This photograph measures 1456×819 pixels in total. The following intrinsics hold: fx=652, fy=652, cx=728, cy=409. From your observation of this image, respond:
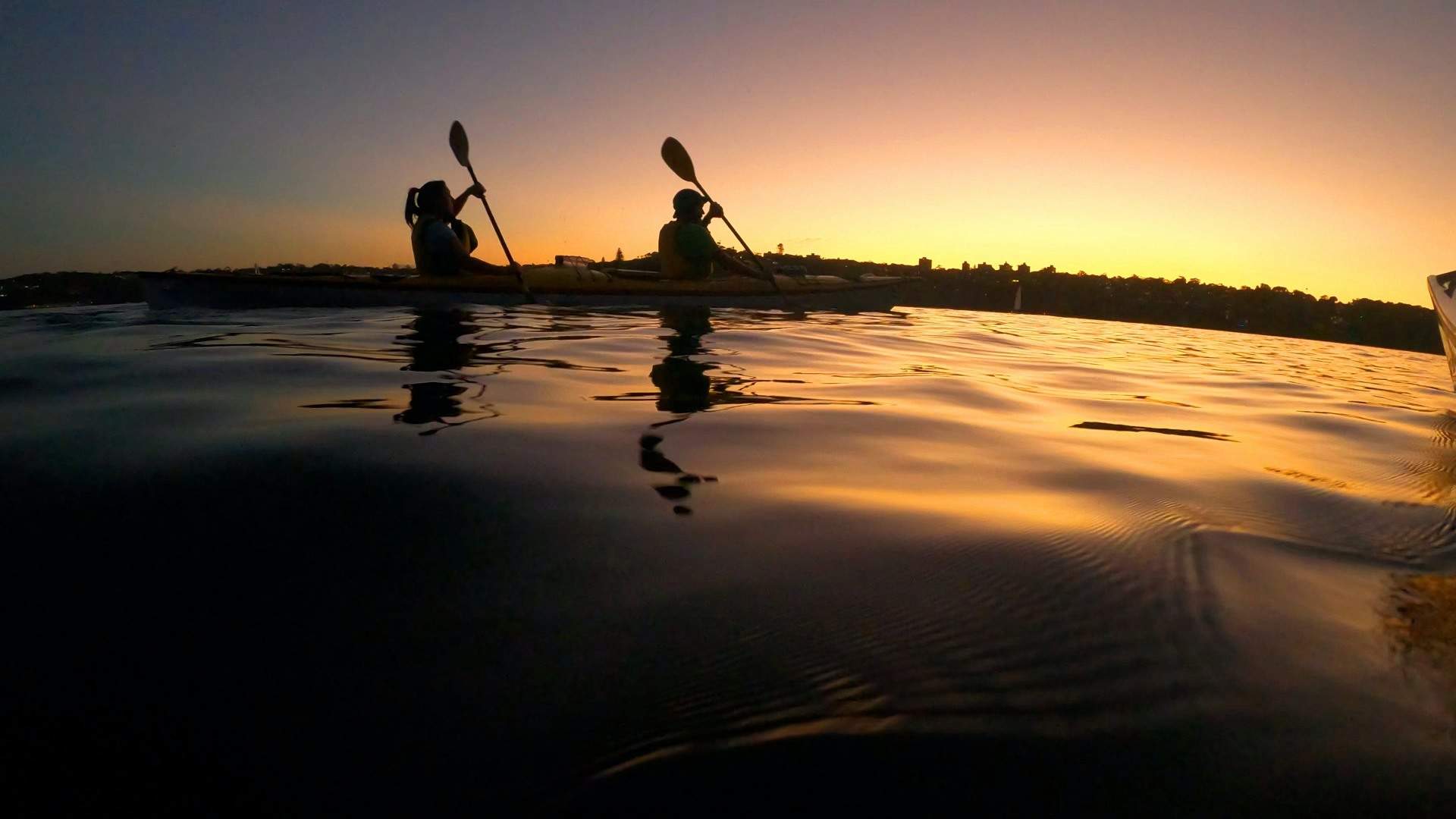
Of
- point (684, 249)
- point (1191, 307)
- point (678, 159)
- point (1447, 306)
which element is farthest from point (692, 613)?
point (1191, 307)

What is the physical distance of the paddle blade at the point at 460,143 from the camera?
10828mm

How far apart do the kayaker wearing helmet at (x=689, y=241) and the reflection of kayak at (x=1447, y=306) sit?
8494mm

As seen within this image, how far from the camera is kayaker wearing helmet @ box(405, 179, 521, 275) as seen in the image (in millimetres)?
8852

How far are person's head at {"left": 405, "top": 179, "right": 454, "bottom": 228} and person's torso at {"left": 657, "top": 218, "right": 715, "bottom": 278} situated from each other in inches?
128

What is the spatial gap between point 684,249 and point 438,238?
12.1 ft

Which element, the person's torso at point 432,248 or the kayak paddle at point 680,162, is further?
the kayak paddle at point 680,162

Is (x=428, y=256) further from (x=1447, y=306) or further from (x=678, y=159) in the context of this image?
(x=1447, y=306)

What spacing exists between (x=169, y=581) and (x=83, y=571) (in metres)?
0.21

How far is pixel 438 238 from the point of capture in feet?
29.0

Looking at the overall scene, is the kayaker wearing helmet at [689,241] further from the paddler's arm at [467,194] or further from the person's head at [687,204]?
the paddler's arm at [467,194]

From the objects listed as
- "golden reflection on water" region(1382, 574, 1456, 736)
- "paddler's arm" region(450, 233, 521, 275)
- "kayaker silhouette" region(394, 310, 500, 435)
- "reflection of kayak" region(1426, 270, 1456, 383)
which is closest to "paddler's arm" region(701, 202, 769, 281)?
"paddler's arm" region(450, 233, 521, 275)

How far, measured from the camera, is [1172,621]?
4.25ft

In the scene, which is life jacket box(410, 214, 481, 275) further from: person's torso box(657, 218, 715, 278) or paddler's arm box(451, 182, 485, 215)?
person's torso box(657, 218, 715, 278)

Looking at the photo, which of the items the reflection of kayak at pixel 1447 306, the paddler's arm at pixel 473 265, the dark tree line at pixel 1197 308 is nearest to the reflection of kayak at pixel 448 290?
the paddler's arm at pixel 473 265
